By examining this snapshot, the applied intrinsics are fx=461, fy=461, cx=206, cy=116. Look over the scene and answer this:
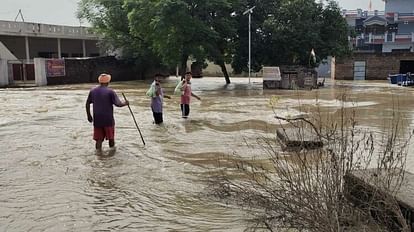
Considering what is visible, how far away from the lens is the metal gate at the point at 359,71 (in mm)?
43750

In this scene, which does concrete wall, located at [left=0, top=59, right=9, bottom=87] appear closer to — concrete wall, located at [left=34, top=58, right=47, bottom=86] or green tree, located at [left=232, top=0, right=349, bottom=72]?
concrete wall, located at [left=34, top=58, right=47, bottom=86]

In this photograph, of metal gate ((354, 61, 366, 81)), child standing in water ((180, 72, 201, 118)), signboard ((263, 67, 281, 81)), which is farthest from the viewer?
metal gate ((354, 61, 366, 81))

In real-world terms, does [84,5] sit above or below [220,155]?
above

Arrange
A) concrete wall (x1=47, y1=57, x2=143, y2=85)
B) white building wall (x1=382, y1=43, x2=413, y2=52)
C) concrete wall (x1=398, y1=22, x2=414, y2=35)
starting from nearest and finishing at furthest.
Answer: concrete wall (x1=47, y1=57, x2=143, y2=85)
concrete wall (x1=398, y1=22, x2=414, y2=35)
white building wall (x1=382, y1=43, x2=413, y2=52)

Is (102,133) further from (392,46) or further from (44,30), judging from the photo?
(392,46)

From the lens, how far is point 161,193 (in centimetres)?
643

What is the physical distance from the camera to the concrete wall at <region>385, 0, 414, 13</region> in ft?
164

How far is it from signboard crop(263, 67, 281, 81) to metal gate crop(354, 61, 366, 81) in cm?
1730

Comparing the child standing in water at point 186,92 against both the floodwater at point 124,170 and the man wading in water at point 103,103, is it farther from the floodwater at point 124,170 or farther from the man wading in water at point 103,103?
the man wading in water at point 103,103

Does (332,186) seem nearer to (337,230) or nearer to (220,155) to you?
(337,230)

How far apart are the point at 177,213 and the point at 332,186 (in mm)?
2250

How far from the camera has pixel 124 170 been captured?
7785 mm

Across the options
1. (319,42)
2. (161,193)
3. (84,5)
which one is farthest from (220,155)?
(84,5)

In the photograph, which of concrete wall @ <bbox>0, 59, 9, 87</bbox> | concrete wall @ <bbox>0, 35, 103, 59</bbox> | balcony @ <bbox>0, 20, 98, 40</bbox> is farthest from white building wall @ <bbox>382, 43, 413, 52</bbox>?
concrete wall @ <bbox>0, 59, 9, 87</bbox>
